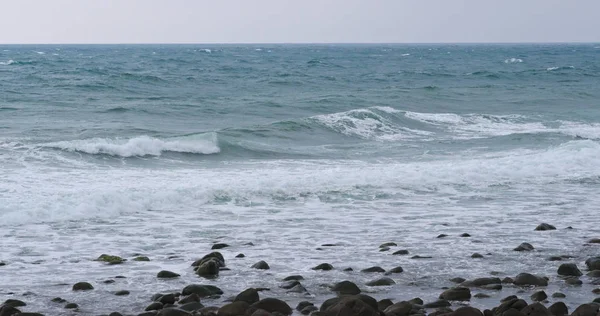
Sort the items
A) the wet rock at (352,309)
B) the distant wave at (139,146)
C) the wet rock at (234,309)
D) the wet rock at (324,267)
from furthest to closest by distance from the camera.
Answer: the distant wave at (139,146) < the wet rock at (324,267) < the wet rock at (234,309) < the wet rock at (352,309)

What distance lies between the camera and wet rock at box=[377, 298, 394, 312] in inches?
280

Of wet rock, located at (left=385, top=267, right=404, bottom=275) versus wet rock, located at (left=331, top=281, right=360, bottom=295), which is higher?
wet rock, located at (left=331, top=281, right=360, bottom=295)

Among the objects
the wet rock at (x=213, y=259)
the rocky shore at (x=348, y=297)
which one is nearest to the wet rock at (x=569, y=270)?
the rocky shore at (x=348, y=297)

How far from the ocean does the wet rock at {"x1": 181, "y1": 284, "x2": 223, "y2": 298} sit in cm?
19

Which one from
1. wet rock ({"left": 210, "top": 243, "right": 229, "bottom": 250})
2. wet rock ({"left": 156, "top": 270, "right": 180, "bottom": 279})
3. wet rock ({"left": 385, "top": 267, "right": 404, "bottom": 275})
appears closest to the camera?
wet rock ({"left": 156, "top": 270, "right": 180, "bottom": 279})

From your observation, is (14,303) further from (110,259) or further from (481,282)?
(481,282)

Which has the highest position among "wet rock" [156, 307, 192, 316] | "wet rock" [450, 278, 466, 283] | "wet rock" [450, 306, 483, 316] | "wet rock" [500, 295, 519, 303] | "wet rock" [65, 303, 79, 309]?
"wet rock" [156, 307, 192, 316]

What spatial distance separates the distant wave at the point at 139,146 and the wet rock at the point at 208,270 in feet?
33.9

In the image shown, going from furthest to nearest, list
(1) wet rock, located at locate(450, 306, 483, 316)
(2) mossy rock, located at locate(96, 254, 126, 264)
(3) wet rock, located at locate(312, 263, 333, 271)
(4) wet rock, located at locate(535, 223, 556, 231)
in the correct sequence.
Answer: (4) wet rock, located at locate(535, 223, 556, 231), (2) mossy rock, located at locate(96, 254, 126, 264), (3) wet rock, located at locate(312, 263, 333, 271), (1) wet rock, located at locate(450, 306, 483, 316)

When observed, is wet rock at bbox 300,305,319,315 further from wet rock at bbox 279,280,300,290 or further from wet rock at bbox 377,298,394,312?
wet rock at bbox 279,280,300,290

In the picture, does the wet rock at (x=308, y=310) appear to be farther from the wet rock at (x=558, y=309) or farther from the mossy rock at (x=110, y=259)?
the mossy rock at (x=110, y=259)

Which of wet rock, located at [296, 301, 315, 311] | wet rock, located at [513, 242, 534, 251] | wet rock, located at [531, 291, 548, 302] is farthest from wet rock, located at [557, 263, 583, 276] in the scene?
wet rock, located at [296, 301, 315, 311]

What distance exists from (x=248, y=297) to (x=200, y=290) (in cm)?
54

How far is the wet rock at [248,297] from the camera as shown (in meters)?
7.30
